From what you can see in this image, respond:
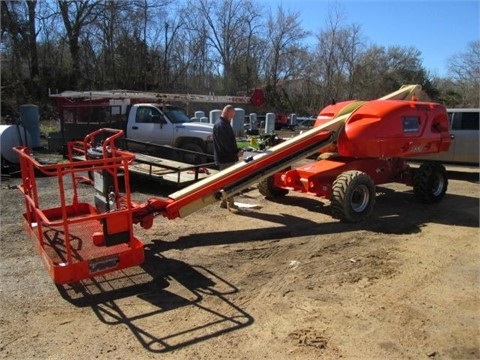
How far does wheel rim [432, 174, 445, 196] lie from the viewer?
9.41 m

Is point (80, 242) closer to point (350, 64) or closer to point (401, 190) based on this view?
point (401, 190)

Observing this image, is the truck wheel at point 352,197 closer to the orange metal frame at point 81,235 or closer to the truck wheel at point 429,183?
the truck wheel at point 429,183

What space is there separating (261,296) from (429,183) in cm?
567

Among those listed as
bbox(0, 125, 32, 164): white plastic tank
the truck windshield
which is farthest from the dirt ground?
the truck windshield

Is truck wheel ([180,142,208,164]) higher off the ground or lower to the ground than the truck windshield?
lower

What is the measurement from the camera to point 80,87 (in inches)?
1340

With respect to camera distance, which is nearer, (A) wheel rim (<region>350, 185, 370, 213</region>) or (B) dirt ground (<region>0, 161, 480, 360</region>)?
(B) dirt ground (<region>0, 161, 480, 360</region>)

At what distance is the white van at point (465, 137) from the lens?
12.0 meters

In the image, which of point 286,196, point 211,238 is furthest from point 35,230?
point 286,196

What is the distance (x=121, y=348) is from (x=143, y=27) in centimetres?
3895

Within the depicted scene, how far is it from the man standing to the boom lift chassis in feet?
3.34

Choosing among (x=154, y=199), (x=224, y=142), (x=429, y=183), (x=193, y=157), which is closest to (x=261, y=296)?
Answer: (x=154, y=199)

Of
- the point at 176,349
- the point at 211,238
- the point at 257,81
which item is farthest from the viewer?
the point at 257,81

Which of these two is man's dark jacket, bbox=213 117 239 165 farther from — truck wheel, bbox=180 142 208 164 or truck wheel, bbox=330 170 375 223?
truck wheel, bbox=180 142 208 164
